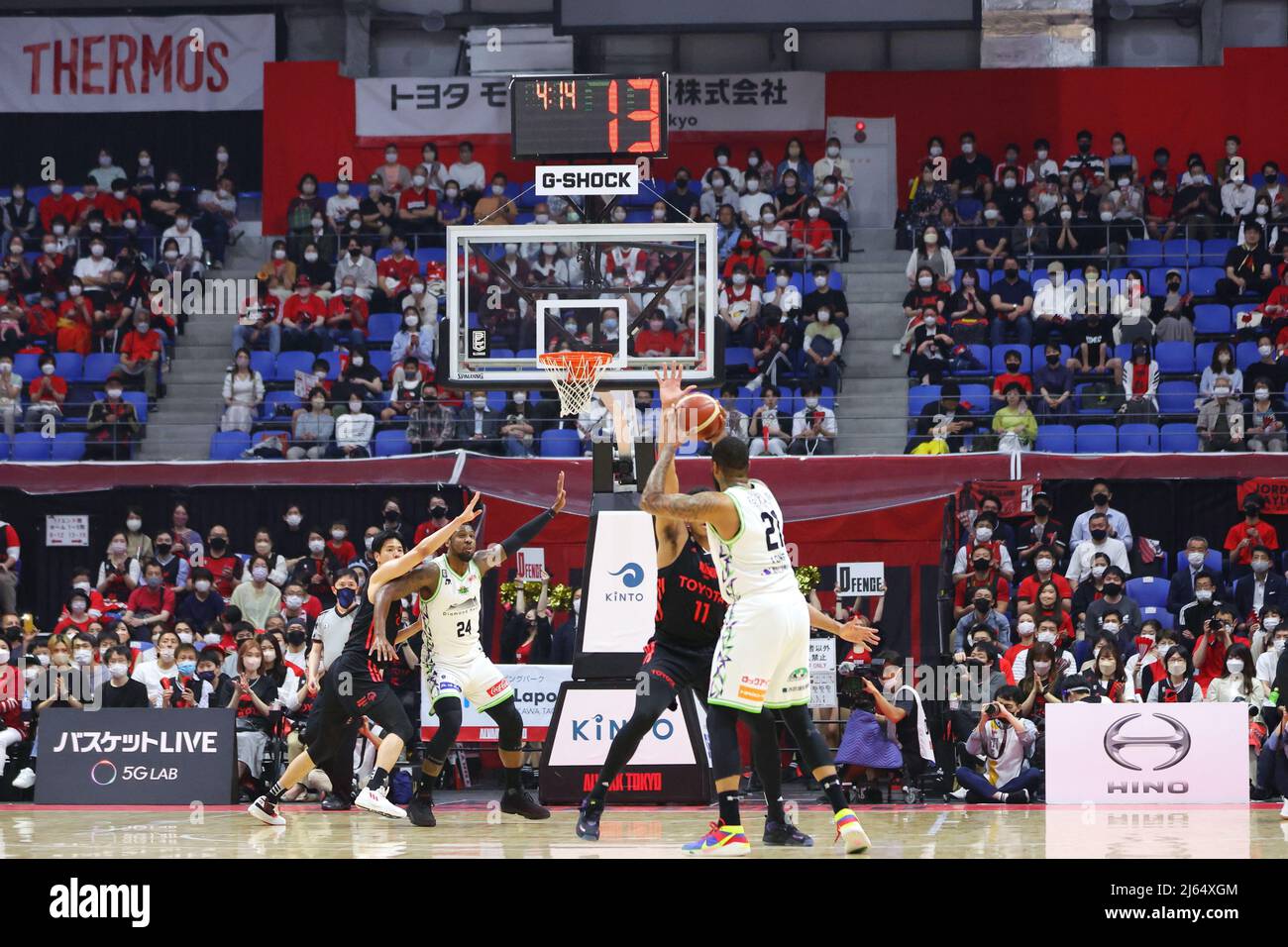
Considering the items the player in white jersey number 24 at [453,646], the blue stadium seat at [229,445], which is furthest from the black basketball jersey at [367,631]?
the blue stadium seat at [229,445]

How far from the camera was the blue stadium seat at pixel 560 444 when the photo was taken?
21.2 meters

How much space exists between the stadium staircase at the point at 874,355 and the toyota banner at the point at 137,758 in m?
9.67

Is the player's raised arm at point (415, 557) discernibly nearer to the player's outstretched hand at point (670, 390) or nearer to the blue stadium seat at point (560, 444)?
the player's outstretched hand at point (670, 390)

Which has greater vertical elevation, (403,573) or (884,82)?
(884,82)

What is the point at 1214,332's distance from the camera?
2286 cm

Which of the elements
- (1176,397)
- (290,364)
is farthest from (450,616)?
(1176,397)

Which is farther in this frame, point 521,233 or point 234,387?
point 234,387

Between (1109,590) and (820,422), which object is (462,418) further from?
(1109,590)

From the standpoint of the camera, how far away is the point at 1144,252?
24.5 metres

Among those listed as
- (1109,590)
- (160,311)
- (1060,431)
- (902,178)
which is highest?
(902,178)

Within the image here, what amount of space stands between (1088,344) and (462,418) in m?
8.17

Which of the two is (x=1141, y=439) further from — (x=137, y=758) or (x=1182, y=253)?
(x=137, y=758)

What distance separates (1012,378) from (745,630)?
12882 millimetres
